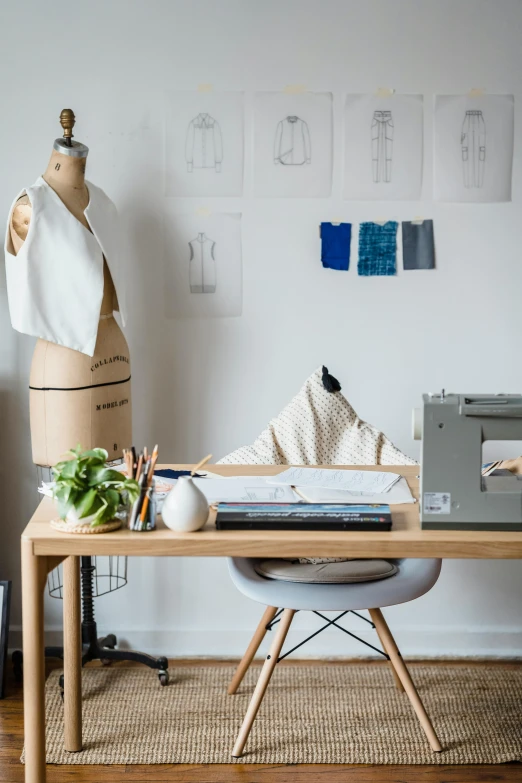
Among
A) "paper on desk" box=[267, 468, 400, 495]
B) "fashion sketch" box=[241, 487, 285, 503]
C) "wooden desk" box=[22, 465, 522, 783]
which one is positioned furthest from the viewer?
"paper on desk" box=[267, 468, 400, 495]

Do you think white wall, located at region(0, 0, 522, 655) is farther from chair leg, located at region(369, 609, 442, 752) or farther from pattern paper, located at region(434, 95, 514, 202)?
chair leg, located at region(369, 609, 442, 752)

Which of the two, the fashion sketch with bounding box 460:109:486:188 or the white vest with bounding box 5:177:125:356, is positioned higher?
the fashion sketch with bounding box 460:109:486:188

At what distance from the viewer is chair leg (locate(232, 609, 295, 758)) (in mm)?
2176

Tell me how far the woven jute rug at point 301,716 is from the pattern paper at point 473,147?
5.31 feet

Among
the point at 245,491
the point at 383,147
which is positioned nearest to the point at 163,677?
the point at 245,491

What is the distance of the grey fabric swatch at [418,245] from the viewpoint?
2.86 meters

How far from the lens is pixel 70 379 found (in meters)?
2.46

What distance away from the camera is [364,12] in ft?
9.14

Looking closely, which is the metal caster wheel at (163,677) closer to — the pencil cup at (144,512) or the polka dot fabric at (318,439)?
the polka dot fabric at (318,439)

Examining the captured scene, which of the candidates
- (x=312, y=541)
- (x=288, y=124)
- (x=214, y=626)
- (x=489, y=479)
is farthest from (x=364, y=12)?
(x=214, y=626)

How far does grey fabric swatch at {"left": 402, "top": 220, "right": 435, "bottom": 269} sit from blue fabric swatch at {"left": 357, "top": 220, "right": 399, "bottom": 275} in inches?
1.4

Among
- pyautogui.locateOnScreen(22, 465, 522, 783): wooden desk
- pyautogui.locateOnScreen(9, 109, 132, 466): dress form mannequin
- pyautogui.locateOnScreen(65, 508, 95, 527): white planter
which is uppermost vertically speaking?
pyautogui.locateOnScreen(9, 109, 132, 466): dress form mannequin

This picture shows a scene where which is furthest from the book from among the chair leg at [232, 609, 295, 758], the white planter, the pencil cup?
the chair leg at [232, 609, 295, 758]

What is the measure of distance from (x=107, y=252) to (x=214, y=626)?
1.37 m
